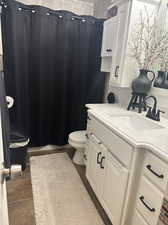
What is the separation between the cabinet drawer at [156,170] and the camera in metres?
Result: 0.86

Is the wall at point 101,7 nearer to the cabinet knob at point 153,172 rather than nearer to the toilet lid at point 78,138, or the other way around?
the toilet lid at point 78,138

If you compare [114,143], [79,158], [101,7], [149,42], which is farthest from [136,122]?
[101,7]

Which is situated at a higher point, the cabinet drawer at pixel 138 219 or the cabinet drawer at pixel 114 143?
the cabinet drawer at pixel 114 143

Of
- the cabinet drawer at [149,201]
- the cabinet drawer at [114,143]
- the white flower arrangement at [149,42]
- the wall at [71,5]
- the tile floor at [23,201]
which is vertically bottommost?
the tile floor at [23,201]

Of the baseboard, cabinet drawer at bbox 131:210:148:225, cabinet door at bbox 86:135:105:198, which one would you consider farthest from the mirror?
the baseboard

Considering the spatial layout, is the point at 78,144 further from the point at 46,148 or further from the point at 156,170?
the point at 156,170

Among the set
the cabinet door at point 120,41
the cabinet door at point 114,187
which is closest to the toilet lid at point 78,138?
the cabinet door at point 114,187

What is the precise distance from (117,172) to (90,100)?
148 cm

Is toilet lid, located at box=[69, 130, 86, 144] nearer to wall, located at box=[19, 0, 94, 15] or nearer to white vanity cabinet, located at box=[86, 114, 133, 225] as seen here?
white vanity cabinet, located at box=[86, 114, 133, 225]

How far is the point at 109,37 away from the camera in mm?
2018

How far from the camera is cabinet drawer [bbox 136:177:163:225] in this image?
90 centimetres

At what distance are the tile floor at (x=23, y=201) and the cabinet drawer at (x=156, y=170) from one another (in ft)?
2.59

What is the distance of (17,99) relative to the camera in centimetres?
210

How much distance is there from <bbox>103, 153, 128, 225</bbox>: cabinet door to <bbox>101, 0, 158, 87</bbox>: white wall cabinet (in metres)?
0.94
